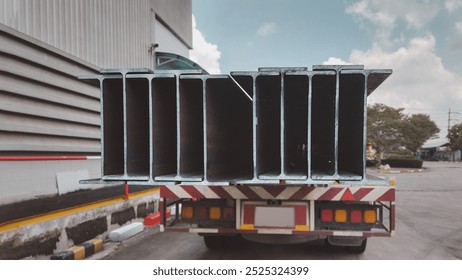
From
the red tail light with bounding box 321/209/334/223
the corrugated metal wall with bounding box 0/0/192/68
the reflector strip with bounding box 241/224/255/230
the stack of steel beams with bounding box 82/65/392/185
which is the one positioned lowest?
the reflector strip with bounding box 241/224/255/230

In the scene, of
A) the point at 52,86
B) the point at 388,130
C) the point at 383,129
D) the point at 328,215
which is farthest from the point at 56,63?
the point at 388,130

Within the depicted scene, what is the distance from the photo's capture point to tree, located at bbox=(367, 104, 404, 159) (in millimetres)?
29422

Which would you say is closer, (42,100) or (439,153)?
(42,100)

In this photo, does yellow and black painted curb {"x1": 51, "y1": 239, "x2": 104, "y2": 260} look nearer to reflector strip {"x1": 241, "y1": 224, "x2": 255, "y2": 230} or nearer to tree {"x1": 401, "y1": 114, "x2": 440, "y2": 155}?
reflector strip {"x1": 241, "y1": 224, "x2": 255, "y2": 230}

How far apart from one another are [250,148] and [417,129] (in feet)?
119

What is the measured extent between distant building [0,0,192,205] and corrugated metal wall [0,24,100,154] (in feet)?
0.05

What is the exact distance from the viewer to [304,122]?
3.39 m

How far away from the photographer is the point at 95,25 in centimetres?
764

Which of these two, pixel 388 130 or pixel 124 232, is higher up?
pixel 388 130

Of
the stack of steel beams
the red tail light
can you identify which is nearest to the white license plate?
the red tail light

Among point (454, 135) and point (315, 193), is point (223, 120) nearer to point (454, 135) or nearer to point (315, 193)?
point (315, 193)

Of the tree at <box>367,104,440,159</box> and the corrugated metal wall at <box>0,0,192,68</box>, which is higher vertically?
the corrugated metal wall at <box>0,0,192,68</box>

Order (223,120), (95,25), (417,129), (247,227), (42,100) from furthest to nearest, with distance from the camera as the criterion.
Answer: (417,129) < (95,25) < (42,100) < (247,227) < (223,120)

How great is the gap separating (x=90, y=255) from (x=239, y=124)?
110 inches
